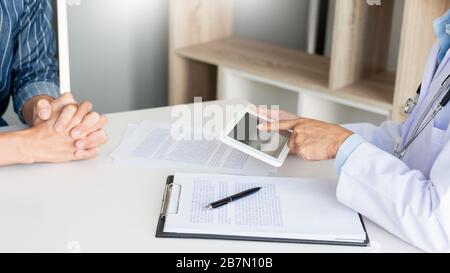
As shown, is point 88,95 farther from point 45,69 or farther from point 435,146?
point 435,146

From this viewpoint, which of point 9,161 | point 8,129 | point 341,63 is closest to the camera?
point 9,161

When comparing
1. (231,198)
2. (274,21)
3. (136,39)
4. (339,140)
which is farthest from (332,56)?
(231,198)

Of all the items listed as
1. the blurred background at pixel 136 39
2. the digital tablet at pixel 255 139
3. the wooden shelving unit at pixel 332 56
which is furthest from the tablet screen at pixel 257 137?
the blurred background at pixel 136 39

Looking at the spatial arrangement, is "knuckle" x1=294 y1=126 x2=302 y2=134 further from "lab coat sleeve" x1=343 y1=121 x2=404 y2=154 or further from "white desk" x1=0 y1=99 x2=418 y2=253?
"lab coat sleeve" x1=343 y1=121 x2=404 y2=154

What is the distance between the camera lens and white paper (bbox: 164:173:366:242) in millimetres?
1063

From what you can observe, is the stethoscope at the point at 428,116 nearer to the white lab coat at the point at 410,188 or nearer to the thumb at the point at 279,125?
the white lab coat at the point at 410,188

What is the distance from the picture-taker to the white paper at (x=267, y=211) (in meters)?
1.06

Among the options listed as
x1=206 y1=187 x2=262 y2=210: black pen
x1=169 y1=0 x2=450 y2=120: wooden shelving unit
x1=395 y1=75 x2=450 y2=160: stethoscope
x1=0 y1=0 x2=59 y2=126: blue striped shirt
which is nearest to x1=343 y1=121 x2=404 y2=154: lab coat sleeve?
x1=395 y1=75 x2=450 y2=160: stethoscope

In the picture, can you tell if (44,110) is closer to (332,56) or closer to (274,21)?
(332,56)

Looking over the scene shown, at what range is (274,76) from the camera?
2508 mm

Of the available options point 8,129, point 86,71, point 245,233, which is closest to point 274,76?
point 86,71

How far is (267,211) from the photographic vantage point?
1.13m

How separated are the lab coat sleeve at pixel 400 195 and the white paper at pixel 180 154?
9.4 inches
